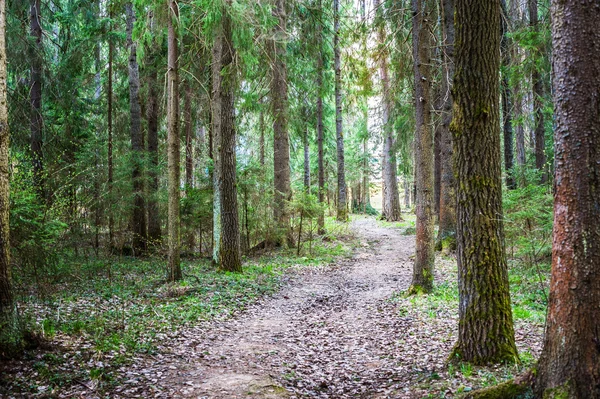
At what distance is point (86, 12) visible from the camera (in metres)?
13.3

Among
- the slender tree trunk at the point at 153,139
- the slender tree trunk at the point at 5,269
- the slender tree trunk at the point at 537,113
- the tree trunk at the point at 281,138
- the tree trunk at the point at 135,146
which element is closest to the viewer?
the slender tree trunk at the point at 5,269

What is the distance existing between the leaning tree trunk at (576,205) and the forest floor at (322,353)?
1.35m

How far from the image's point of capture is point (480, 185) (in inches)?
179

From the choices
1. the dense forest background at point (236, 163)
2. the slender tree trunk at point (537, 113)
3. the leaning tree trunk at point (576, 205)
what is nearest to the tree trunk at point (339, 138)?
the dense forest background at point (236, 163)

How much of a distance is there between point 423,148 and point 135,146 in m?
9.90

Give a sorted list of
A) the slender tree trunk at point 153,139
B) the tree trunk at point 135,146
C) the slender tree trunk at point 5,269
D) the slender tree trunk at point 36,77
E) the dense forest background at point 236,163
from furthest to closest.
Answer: the slender tree trunk at point 153,139, the tree trunk at point 135,146, the slender tree trunk at point 36,77, the dense forest background at point 236,163, the slender tree trunk at point 5,269

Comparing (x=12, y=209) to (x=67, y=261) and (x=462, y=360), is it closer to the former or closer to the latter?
(x=67, y=261)

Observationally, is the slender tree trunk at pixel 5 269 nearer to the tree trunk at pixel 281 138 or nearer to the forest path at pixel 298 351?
the forest path at pixel 298 351

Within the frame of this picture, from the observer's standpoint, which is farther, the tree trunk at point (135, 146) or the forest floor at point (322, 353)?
the tree trunk at point (135, 146)

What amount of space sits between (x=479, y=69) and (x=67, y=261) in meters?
9.00

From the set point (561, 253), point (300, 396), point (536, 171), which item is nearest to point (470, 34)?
point (561, 253)

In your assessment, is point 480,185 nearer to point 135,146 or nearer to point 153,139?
point 135,146

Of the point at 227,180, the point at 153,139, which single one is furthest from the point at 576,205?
the point at 153,139

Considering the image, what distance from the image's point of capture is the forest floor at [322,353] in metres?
4.47
